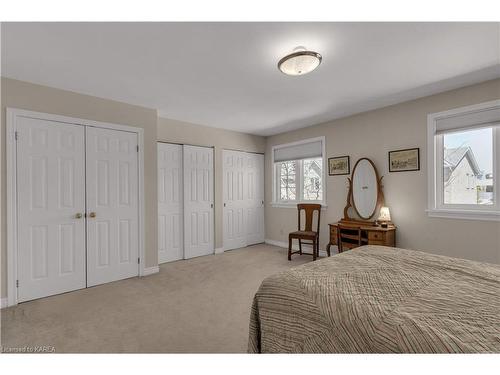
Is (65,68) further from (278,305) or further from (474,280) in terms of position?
(474,280)

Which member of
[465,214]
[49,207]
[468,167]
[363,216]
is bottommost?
[363,216]

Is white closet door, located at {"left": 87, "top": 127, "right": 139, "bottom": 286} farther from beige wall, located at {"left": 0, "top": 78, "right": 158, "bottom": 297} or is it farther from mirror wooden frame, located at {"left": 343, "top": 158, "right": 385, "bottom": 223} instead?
mirror wooden frame, located at {"left": 343, "top": 158, "right": 385, "bottom": 223}

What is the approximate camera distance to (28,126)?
2.63 metres

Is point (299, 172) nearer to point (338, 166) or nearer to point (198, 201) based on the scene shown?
point (338, 166)

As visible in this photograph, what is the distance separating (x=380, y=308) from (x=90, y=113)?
11.5 feet

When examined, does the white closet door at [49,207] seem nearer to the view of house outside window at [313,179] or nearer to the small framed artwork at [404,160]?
the view of house outside window at [313,179]

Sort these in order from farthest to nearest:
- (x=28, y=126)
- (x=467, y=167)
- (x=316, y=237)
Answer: (x=316, y=237), (x=467, y=167), (x=28, y=126)

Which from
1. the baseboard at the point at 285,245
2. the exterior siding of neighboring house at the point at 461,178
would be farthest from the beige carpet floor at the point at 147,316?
the exterior siding of neighboring house at the point at 461,178

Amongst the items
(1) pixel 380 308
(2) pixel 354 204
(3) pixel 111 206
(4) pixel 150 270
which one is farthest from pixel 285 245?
(1) pixel 380 308

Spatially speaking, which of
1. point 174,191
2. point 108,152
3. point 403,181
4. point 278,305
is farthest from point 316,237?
point 108,152

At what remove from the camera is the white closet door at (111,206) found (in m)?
3.01

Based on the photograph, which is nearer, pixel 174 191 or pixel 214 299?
pixel 214 299

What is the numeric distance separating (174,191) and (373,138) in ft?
10.7

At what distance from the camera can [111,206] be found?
3156 mm
